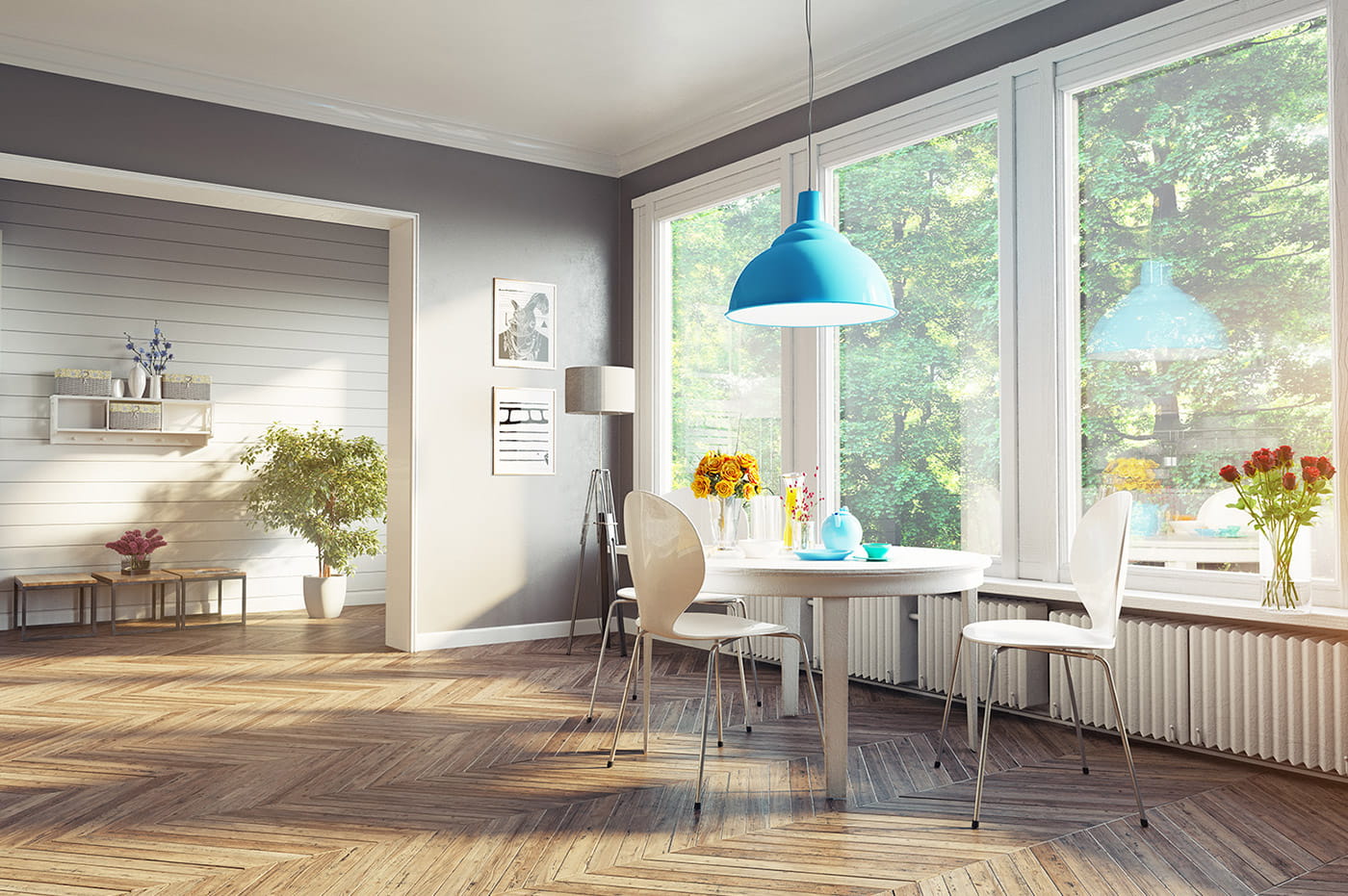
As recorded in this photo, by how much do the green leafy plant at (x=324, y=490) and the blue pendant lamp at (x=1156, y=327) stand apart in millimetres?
4925

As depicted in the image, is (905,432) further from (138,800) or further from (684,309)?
(138,800)

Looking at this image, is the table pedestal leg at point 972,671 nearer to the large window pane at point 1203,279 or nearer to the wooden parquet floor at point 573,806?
the wooden parquet floor at point 573,806

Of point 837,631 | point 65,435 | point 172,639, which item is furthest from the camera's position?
point 65,435

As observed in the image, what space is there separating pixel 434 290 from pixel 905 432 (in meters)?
2.89

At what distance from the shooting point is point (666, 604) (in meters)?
3.40

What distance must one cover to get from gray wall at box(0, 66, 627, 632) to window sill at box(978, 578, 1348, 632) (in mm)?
3088

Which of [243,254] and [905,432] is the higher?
[243,254]

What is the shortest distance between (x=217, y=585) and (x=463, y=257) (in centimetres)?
333

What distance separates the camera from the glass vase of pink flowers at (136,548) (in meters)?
6.86

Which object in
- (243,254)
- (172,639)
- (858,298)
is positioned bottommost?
(172,639)

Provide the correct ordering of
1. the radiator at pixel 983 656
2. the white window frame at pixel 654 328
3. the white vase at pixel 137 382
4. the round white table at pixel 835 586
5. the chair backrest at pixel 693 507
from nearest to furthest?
1. the round white table at pixel 835 586
2. the radiator at pixel 983 656
3. the chair backrest at pixel 693 507
4. the white window frame at pixel 654 328
5. the white vase at pixel 137 382

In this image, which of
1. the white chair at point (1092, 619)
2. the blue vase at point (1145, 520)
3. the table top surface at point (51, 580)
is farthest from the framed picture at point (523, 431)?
the blue vase at point (1145, 520)

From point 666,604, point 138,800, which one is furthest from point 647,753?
point 138,800

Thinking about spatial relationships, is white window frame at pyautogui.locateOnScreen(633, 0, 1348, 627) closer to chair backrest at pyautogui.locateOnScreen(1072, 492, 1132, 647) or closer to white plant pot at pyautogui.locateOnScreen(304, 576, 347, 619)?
chair backrest at pyautogui.locateOnScreen(1072, 492, 1132, 647)
